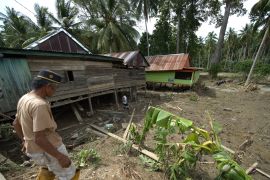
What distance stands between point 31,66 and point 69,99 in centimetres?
274

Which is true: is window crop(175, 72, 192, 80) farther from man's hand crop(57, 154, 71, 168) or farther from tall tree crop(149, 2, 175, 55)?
man's hand crop(57, 154, 71, 168)

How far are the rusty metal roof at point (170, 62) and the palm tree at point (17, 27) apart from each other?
15.8m

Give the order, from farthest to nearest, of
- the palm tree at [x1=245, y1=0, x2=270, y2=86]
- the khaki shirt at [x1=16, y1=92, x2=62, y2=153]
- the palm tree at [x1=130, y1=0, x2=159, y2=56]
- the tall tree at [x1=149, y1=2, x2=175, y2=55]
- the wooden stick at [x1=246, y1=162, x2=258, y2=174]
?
1. the tall tree at [x1=149, y1=2, x2=175, y2=55]
2. the palm tree at [x1=130, y1=0, x2=159, y2=56]
3. the palm tree at [x1=245, y1=0, x2=270, y2=86]
4. the wooden stick at [x1=246, y1=162, x2=258, y2=174]
5. the khaki shirt at [x1=16, y1=92, x2=62, y2=153]

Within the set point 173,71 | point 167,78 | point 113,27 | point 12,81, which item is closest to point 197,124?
point 12,81

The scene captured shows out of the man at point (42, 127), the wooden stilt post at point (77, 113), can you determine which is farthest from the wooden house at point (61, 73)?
the man at point (42, 127)

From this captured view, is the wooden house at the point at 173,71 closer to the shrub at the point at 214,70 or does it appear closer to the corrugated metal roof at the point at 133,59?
the corrugated metal roof at the point at 133,59

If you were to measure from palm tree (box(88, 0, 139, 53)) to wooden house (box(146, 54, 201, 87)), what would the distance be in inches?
186

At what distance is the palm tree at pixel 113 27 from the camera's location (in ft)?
72.1

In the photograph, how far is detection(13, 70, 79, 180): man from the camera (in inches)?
87.7

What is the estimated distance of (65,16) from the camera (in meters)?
22.9

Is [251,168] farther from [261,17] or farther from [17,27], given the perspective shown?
[17,27]

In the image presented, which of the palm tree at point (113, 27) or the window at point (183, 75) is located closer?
the window at point (183, 75)

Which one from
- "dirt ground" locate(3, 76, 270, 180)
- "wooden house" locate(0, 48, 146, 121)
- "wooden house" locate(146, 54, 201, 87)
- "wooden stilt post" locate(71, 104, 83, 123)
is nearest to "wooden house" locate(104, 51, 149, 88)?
"wooden house" locate(0, 48, 146, 121)

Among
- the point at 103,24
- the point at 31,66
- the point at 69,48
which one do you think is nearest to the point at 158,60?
the point at 103,24
